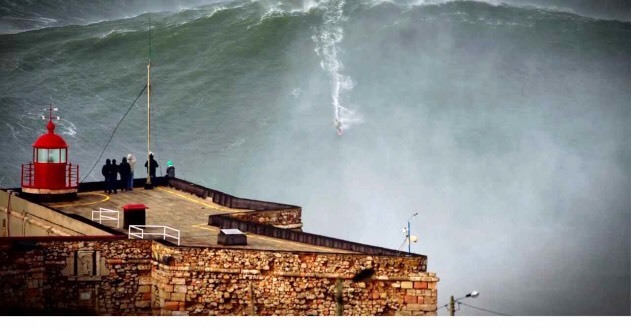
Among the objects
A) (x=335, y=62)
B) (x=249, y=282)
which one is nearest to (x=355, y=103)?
(x=335, y=62)

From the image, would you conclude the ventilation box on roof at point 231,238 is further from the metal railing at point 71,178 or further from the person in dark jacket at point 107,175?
the person in dark jacket at point 107,175

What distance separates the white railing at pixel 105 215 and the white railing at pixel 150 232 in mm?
1283

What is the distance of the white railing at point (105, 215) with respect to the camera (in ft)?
141

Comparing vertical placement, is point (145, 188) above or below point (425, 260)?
above

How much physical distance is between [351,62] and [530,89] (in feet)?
34.5

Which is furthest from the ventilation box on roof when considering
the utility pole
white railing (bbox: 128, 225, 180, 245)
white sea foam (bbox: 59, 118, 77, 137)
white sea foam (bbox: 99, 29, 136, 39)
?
white sea foam (bbox: 59, 118, 77, 137)

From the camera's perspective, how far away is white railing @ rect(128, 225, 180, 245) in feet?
132

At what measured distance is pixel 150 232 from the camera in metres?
41.2

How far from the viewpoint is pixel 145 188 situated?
1917 inches

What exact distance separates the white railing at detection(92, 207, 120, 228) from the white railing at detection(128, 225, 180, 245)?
128 cm

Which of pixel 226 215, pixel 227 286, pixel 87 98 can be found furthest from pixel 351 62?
pixel 227 286

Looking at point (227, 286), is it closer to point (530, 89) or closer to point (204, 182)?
point (530, 89)

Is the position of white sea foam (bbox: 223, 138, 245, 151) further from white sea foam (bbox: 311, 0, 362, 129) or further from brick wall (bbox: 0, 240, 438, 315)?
brick wall (bbox: 0, 240, 438, 315)

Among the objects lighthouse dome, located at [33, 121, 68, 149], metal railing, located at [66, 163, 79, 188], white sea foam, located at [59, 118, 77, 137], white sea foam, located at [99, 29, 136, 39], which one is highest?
white sea foam, located at [99, 29, 136, 39]
